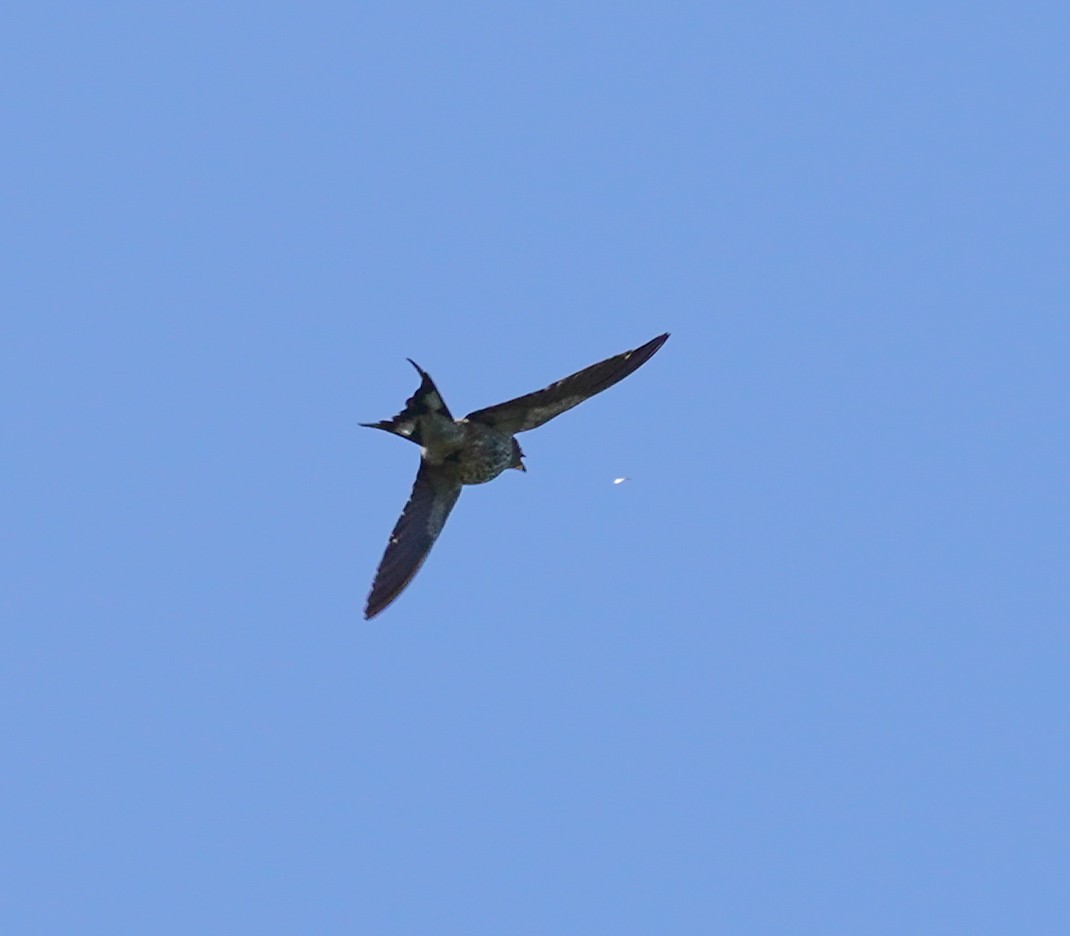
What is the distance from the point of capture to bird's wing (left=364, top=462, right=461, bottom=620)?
1578 cm

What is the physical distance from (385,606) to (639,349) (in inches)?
129

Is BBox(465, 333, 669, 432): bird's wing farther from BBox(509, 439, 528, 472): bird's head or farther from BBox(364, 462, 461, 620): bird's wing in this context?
BBox(364, 462, 461, 620): bird's wing

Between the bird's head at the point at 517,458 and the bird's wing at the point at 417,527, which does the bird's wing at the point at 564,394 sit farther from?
the bird's wing at the point at 417,527

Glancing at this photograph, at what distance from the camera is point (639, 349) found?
1517cm

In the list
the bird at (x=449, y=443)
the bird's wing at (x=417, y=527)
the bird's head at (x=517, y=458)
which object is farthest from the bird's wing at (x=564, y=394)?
the bird's wing at (x=417, y=527)

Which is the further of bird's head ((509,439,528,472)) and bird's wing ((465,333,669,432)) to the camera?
bird's head ((509,439,528,472))

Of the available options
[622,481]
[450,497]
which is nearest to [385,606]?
[450,497]

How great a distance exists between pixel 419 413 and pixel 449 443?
53 centimetres

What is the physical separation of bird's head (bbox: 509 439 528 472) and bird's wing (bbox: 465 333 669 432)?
0.91 feet

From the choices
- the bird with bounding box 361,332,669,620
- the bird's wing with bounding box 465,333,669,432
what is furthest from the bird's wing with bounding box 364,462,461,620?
the bird's wing with bounding box 465,333,669,432

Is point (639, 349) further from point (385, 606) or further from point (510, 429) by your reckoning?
point (385, 606)

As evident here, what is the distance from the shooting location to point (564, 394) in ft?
50.6

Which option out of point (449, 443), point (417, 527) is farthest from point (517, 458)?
point (417, 527)

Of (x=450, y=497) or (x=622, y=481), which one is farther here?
(x=450, y=497)
